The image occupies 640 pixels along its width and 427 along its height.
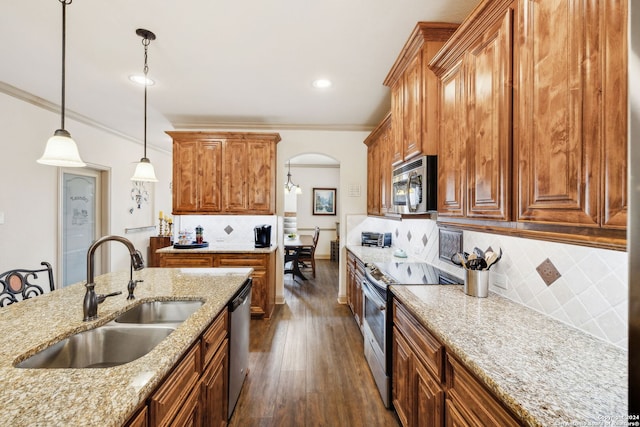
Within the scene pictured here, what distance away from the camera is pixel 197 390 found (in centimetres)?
130

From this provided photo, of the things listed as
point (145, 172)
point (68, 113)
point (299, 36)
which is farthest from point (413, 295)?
point (68, 113)

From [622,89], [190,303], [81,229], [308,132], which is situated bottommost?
[190,303]

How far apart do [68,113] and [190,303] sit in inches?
145

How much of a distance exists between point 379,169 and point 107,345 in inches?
121

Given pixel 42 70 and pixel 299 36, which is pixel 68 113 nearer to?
pixel 42 70

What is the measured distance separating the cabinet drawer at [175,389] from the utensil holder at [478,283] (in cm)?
148

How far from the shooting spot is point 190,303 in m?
1.67

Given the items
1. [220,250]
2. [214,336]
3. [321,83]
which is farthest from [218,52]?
[220,250]

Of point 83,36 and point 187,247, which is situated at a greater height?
point 83,36

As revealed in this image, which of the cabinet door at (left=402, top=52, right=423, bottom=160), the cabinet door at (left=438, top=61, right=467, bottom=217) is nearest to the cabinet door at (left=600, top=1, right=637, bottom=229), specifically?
the cabinet door at (left=438, top=61, right=467, bottom=217)

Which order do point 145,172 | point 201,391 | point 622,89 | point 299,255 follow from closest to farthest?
point 622,89
point 201,391
point 145,172
point 299,255

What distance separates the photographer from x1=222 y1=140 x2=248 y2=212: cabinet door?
3951 millimetres

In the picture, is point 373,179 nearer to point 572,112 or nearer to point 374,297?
point 374,297

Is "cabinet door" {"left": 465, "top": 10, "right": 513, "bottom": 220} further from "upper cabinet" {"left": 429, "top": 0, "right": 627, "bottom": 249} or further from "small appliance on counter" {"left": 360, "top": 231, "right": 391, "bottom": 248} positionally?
"small appliance on counter" {"left": 360, "top": 231, "right": 391, "bottom": 248}
